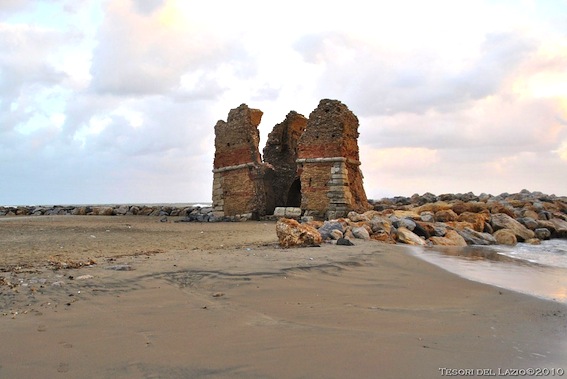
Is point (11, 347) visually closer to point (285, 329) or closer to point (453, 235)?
point (285, 329)

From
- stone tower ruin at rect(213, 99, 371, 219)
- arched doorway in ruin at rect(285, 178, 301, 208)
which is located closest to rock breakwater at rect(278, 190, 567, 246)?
stone tower ruin at rect(213, 99, 371, 219)

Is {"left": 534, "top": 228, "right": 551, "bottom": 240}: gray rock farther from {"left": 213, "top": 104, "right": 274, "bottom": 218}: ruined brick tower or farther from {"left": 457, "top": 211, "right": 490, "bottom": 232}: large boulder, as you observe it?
{"left": 213, "top": 104, "right": 274, "bottom": 218}: ruined brick tower

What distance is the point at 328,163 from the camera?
1510 cm

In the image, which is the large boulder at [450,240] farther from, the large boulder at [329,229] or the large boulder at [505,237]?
the large boulder at [329,229]

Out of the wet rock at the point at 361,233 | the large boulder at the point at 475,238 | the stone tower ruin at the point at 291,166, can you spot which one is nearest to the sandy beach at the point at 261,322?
the wet rock at the point at 361,233

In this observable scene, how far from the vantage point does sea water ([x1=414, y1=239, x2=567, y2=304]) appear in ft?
15.6

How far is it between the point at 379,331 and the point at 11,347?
7.48ft

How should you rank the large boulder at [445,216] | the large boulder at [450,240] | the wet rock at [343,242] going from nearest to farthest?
the wet rock at [343,242], the large boulder at [450,240], the large boulder at [445,216]

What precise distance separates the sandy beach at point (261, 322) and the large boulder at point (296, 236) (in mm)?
1719

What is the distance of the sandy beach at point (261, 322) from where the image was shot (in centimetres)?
226

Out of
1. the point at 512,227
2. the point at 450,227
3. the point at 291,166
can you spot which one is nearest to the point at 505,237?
the point at 512,227

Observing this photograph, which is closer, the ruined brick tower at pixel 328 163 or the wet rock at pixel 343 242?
the wet rock at pixel 343 242

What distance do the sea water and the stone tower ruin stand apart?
6.82 metres

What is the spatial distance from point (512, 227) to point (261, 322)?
1063 cm
